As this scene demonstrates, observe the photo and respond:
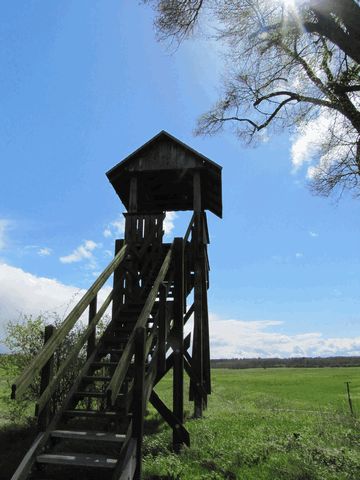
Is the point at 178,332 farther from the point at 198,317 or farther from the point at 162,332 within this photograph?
the point at 198,317

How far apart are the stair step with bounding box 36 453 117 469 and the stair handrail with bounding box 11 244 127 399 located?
1195 mm

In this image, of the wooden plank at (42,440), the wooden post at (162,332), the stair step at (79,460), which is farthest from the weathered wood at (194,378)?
the stair step at (79,460)

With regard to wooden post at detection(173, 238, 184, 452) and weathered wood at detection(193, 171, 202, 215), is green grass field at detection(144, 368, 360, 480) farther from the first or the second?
weathered wood at detection(193, 171, 202, 215)

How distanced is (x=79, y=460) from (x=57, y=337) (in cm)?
175

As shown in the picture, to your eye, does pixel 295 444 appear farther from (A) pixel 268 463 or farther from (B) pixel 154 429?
(B) pixel 154 429

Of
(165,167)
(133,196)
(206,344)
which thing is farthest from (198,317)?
(165,167)

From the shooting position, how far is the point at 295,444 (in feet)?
24.8

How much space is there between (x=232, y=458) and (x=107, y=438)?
2239 mm

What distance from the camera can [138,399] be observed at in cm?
603

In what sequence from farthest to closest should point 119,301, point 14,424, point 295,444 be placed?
1. point 14,424
2. point 119,301
3. point 295,444

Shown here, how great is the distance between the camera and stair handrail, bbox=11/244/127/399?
5188mm

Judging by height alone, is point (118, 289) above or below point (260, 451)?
above

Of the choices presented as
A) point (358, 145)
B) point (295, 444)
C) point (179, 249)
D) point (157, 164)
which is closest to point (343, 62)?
point (358, 145)

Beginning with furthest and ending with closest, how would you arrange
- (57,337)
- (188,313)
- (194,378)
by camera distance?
1. (188,313)
2. (194,378)
3. (57,337)
